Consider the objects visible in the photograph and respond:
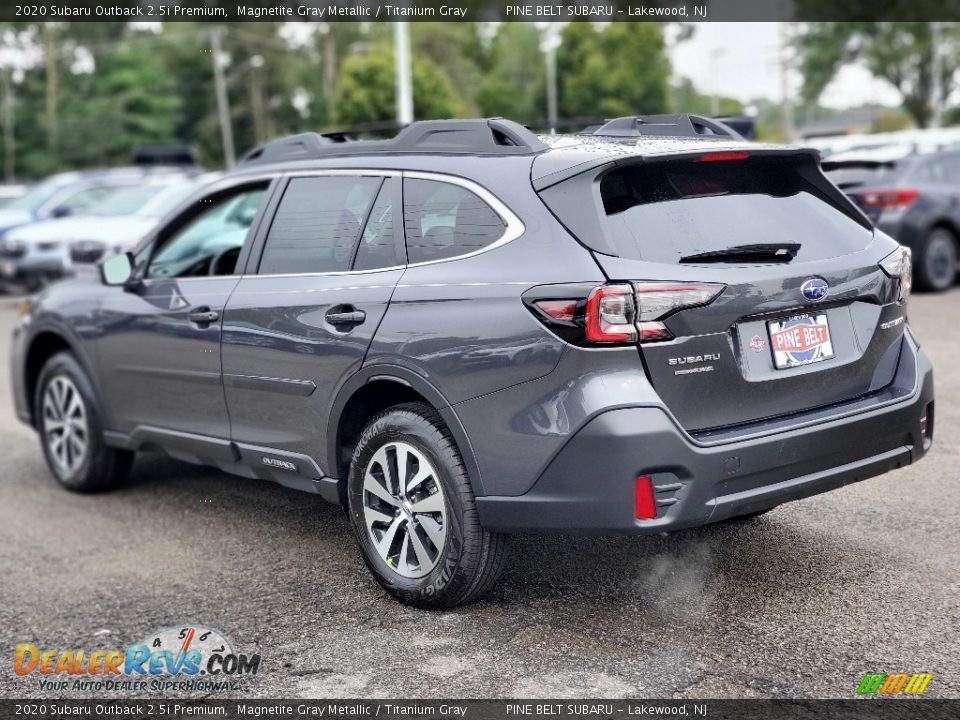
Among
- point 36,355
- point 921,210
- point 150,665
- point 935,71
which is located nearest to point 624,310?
point 150,665

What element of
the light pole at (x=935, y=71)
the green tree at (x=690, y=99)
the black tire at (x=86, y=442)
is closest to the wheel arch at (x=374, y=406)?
the black tire at (x=86, y=442)

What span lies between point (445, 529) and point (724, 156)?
1.61 meters

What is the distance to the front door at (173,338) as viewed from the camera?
5.53 m

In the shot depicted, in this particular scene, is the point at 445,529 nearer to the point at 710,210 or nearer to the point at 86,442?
the point at 710,210

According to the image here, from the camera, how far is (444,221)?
15.1 ft

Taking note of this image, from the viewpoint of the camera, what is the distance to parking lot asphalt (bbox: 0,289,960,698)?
3.92m

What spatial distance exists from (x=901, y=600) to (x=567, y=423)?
4.67 ft

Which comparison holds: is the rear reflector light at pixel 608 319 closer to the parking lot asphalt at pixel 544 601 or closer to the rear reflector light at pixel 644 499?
the rear reflector light at pixel 644 499

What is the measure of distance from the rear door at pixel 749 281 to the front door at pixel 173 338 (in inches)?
76.8

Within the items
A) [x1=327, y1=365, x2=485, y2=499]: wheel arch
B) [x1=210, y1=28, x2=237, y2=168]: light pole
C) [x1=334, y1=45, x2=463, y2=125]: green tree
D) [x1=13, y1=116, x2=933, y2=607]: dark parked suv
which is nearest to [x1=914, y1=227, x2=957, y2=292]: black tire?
[x1=13, y1=116, x2=933, y2=607]: dark parked suv

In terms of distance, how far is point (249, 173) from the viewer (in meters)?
5.76

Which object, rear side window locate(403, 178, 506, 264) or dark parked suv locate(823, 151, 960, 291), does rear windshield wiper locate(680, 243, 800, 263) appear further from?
dark parked suv locate(823, 151, 960, 291)

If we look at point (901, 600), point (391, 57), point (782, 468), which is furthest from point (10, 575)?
point (391, 57)

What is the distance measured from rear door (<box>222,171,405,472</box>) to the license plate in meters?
1.37
